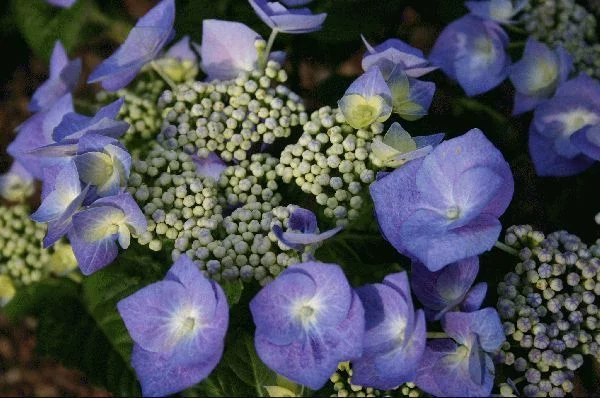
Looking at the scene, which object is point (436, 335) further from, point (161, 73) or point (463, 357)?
point (161, 73)

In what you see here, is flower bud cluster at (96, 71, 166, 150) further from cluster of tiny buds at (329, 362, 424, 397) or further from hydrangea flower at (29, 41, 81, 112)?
cluster of tiny buds at (329, 362, 424, 397)

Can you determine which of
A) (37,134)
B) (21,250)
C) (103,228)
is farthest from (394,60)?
(21,250)

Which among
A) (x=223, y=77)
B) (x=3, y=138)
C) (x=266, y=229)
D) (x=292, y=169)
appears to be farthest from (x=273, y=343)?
(x=3, y=138)

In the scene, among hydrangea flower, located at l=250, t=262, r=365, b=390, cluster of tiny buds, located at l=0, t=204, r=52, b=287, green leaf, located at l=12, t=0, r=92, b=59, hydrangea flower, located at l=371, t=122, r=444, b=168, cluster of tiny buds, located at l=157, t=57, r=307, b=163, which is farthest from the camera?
green leaf, located at l=12, t=0, r=92, b=59

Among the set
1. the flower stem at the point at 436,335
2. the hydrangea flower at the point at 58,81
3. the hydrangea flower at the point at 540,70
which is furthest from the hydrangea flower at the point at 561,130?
the hydrangea flower at the point at 58,81

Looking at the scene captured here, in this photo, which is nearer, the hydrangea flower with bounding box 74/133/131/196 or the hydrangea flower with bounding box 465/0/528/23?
the hydrangea flower with bounding box 74/133/131/196

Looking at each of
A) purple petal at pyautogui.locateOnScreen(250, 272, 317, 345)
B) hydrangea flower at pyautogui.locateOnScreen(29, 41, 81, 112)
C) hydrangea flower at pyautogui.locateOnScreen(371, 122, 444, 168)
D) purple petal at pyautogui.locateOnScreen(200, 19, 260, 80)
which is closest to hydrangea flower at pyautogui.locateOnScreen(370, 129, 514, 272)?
hydrangea flower at pyautogui.locateOnScreen(371, 122, 444, 168)
